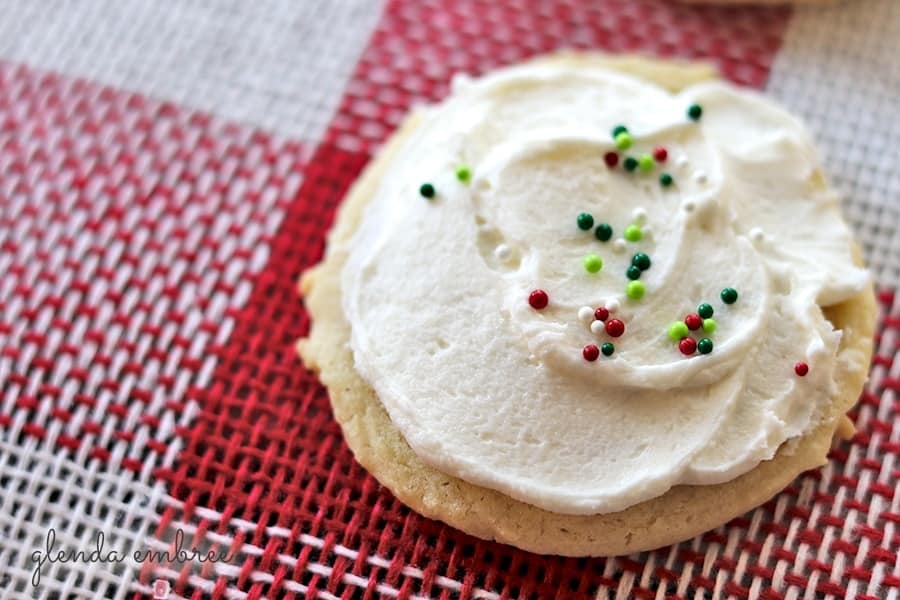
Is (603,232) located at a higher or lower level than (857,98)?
lower

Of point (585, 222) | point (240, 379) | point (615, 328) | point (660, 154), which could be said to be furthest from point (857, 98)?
point (240, 379)

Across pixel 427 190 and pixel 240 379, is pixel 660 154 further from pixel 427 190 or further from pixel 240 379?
pixel 240 379

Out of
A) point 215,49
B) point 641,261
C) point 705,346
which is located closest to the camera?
point 705,346

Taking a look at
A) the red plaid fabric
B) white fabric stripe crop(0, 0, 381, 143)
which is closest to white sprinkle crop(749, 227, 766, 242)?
the red plaid fabric

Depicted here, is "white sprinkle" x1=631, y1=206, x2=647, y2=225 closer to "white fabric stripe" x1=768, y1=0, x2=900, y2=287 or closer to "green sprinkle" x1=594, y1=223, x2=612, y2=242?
"green sprinkle" x1=594, y1=223, x2=612, y2=242

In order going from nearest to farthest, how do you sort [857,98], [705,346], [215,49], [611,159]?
[705,346] → [611,159] → [857,98] → [215,49]
